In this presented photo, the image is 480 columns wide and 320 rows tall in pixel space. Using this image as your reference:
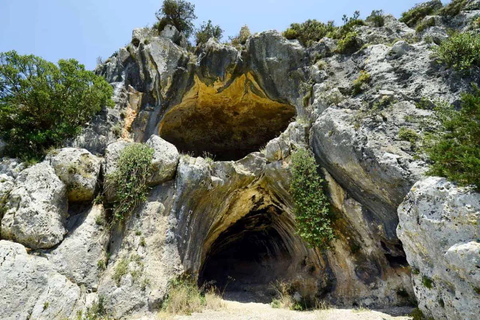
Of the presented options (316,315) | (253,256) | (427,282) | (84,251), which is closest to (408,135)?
(427,282)

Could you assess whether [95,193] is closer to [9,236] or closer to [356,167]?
[9,236]

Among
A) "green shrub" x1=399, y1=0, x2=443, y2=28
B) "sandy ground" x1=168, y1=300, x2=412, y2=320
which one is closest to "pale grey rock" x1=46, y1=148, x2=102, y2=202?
"sandy ground" x1=168, y1=300, x2=412, y2=320

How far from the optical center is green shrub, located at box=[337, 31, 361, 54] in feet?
41.9

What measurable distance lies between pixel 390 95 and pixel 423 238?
224 inches

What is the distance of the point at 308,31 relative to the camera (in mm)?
14758

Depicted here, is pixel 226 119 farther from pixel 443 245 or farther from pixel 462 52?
pixel 443 245

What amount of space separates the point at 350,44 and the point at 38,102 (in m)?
13.8

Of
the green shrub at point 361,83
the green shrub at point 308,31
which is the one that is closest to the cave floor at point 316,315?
the green shrub at point 361,83

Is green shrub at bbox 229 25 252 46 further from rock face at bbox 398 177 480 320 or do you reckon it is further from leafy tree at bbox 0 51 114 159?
rock face at bbox 398 177 480 320

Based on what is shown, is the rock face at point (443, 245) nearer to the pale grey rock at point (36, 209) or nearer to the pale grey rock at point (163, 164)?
the pale grey rock at point (163, 164)

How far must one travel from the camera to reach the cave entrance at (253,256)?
15125 mm

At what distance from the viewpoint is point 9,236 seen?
827 cm

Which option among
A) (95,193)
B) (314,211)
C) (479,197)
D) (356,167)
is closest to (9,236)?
(95,193)

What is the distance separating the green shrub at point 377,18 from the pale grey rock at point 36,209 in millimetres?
16177
